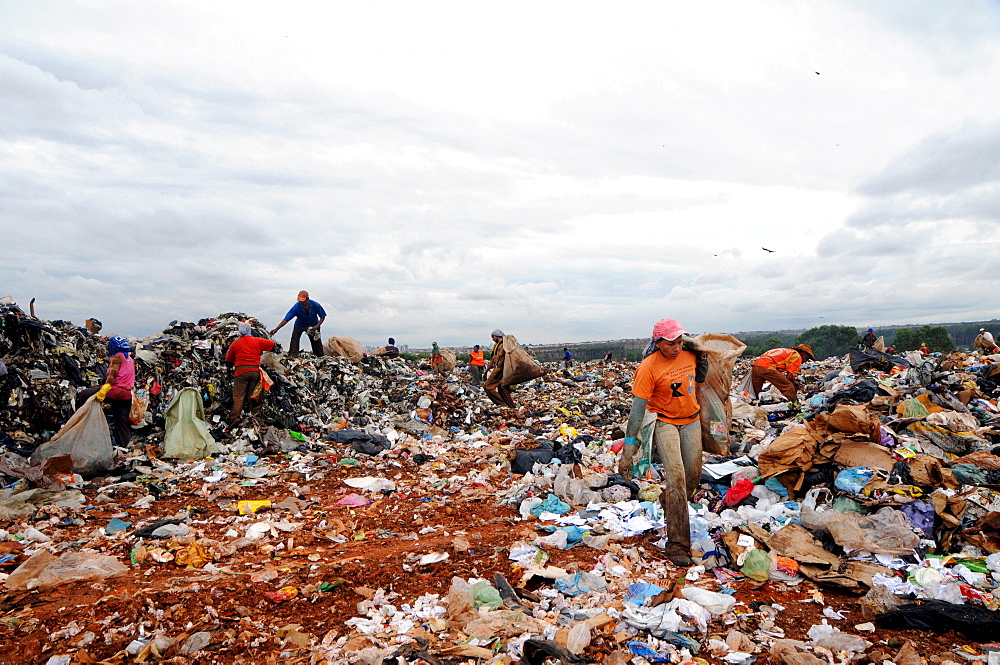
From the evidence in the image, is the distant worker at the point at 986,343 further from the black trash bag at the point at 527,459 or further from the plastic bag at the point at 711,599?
the plastic bag at the point at 711,599

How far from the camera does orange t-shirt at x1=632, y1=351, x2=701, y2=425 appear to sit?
3990 millimetres

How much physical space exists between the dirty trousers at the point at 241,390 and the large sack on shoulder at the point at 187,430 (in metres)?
0.54

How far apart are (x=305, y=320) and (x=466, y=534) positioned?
6904 mm

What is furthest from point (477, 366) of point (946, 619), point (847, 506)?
point (946, 619)

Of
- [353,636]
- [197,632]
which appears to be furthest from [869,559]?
[197,632]

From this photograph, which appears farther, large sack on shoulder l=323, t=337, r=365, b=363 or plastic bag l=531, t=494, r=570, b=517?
large sack on shoulder l=323, t=337, r=365, b=363

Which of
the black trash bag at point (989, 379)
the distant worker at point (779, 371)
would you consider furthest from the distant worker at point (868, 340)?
the distant worker at point (779, 371)

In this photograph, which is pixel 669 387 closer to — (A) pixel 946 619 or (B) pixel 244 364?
(A) pixel 946 619

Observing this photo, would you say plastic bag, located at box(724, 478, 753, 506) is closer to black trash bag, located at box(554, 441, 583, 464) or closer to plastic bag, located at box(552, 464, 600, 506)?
plastic bag, located at box(552, 464, 600, 506)

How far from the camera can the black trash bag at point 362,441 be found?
8117mm

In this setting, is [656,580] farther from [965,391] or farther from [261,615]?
[965,391]

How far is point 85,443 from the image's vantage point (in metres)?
6.05

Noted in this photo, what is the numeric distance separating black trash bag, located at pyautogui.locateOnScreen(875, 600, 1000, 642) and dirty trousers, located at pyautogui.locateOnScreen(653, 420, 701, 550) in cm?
122

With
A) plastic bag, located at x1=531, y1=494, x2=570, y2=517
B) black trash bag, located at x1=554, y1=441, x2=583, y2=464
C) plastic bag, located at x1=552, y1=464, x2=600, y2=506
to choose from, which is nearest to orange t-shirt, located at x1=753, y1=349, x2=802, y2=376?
black trash bag, located at x1=554, y1=441, x2=583, y2=464
